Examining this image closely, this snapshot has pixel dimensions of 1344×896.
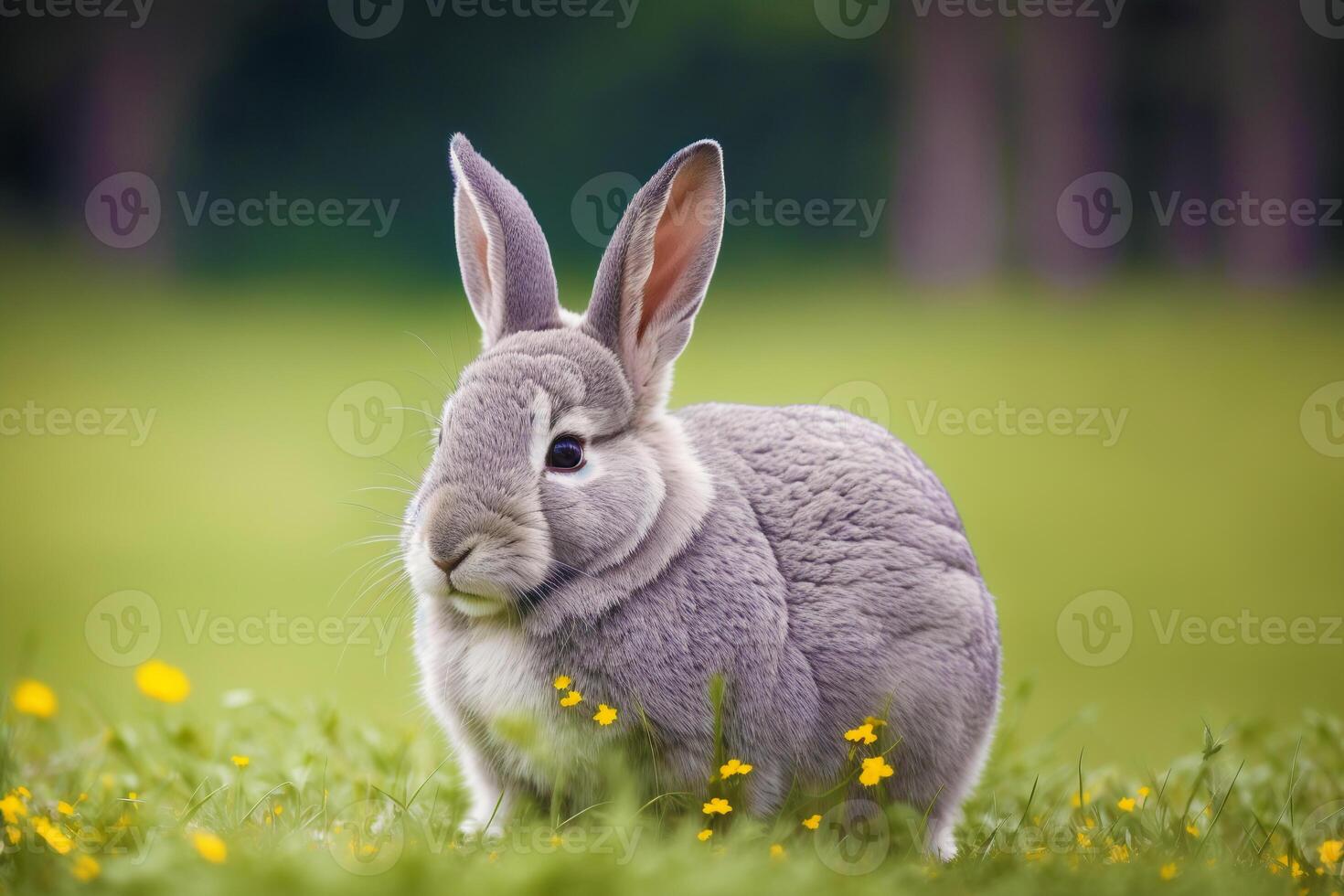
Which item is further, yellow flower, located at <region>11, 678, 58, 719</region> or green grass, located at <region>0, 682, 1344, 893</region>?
yellow flower, located at <region>11, 678, 58, 719</region>

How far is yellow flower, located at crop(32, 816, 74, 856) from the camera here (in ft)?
7.74

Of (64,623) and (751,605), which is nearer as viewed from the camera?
(751,605)

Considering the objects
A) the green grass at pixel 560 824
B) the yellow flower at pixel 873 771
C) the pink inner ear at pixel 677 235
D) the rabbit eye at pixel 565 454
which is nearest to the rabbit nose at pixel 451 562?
the rabbit eye at pixel 565 454

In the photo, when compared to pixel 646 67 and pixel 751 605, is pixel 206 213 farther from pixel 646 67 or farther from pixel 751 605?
pixel 751 605

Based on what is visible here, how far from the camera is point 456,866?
2084 millimetres

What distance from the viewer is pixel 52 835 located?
2.43 meters

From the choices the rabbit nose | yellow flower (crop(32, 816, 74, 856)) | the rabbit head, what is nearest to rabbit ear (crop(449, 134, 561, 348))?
the rabbit head

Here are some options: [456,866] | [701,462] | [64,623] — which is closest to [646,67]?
[64,623]

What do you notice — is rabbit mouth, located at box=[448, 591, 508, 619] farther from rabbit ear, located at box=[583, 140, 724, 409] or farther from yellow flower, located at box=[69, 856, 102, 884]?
yellow flower, located at box=[69, 856, 102, 884]

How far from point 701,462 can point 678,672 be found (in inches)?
23.4

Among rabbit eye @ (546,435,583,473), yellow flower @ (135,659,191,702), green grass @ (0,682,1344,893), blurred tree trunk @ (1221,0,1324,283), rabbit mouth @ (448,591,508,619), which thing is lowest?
green grass @ (0,682,1344,893)

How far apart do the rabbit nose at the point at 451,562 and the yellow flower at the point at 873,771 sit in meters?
1.02

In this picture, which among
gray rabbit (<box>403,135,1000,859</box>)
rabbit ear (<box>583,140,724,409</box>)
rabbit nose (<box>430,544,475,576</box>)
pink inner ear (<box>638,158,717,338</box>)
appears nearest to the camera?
rabbit nose (<box>430,544,475,576</box>)

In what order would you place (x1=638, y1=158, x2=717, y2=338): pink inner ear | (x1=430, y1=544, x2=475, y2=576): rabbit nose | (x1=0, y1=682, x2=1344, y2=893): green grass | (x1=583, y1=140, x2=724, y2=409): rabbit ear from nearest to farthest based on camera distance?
(x1=0, y1=682, x2=1344, y2=893): green grass → (x1=430, y1=544, x2=475, y2=576): rabbit nose → (x1=583, y1=140, x2=724, y2=409): rabbit ear → (x1=638, y1=158, x2=717, y2=338): pink inner ear
